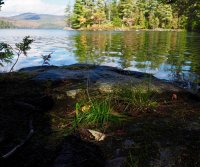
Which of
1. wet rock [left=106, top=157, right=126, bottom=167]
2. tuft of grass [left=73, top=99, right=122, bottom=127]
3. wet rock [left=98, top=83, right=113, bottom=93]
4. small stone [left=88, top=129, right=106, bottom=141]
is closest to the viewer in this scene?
wet rock [left=106, top=157, right=126, bottom=167]

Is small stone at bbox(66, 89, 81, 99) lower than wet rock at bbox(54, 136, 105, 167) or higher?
lower

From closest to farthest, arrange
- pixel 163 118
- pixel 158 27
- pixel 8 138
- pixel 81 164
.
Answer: pixel 81 164 < pixel 8 138 < pixel 163 118 < pixel 158 27

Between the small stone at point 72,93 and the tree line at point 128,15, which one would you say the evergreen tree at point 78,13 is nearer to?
the tree line at point 128,15

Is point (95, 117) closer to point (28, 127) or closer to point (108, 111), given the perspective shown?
point (108, 111)

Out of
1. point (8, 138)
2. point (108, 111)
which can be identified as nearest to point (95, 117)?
point (108, 111)

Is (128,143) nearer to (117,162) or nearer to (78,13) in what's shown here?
→ (117,162)

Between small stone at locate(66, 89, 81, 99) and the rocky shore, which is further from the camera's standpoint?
Answer: small stone at locate(66, 89, 81, 99)

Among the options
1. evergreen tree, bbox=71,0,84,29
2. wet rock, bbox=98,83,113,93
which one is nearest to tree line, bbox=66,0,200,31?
evergreen tree, bbox=71,0,84,29

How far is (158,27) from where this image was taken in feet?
359

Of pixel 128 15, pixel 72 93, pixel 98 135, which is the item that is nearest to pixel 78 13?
pixel 128 15

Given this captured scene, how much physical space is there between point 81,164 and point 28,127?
151 cm

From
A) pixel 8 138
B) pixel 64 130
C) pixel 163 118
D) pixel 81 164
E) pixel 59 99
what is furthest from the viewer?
pixel 59 99

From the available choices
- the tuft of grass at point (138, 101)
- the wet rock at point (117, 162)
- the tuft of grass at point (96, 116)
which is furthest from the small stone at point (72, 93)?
the wet rock at point (117, 162)

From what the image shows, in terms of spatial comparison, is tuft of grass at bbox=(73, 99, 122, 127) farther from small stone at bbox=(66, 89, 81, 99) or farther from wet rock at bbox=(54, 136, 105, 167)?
small stone at bbox=(66, 89, 81, 99)
